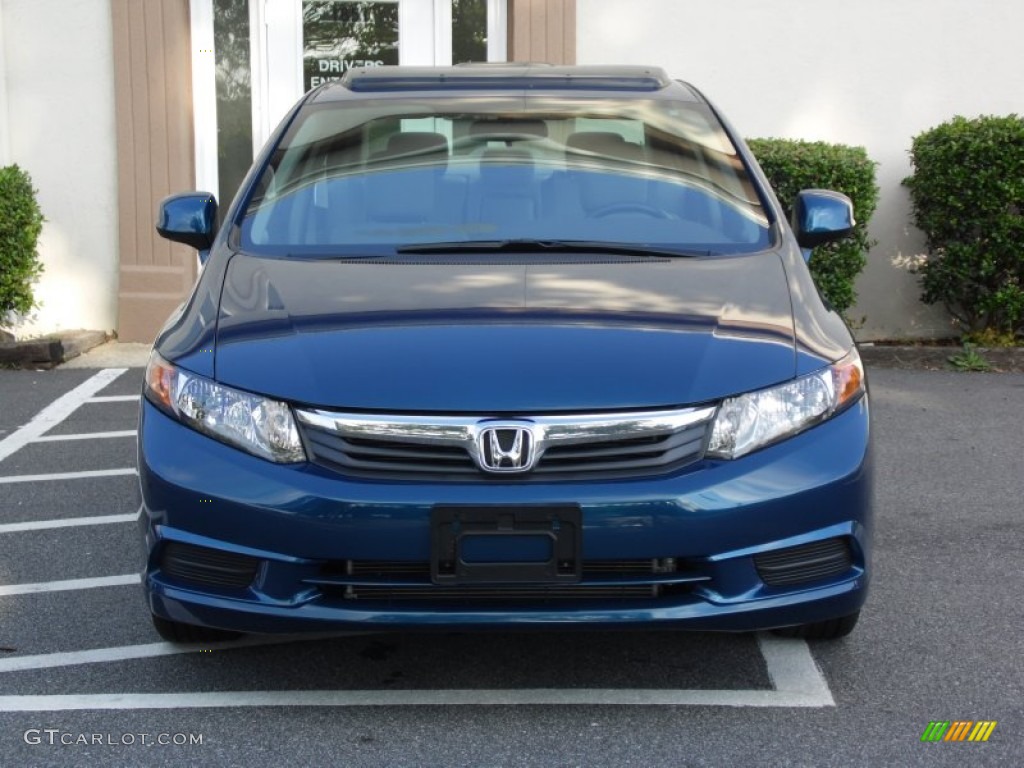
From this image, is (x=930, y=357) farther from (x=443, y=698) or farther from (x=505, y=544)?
(x=505, y=544)

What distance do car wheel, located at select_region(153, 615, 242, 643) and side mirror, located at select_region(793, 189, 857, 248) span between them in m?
2.23

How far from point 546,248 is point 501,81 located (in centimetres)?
111

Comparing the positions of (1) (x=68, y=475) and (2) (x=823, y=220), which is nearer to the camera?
(2) (x=823, y=220)

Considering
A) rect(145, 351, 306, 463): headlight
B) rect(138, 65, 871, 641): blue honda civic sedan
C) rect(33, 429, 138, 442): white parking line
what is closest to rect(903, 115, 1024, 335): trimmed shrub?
rect(33, 429, 138, 442): white parking line

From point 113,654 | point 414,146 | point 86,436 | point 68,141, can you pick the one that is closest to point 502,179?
point 414,146

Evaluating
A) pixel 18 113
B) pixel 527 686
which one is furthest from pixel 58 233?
pixel 527 686

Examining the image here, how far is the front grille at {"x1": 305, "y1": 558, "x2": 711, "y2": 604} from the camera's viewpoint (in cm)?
335

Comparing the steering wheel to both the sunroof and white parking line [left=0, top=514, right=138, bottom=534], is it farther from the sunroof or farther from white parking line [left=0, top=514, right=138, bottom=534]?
white parking line [left=0, top=514, right=138, bottom=534]

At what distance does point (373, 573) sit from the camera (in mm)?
3379

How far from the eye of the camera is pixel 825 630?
4.06 m

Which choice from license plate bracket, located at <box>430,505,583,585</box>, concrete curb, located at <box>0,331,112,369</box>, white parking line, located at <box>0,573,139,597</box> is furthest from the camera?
concrete curb, located at <box>0,331,112,369</box>

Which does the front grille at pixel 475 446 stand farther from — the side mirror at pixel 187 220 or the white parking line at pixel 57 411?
the white parking line at pixel 57 411

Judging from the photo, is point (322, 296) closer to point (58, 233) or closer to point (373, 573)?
point (373, 573)

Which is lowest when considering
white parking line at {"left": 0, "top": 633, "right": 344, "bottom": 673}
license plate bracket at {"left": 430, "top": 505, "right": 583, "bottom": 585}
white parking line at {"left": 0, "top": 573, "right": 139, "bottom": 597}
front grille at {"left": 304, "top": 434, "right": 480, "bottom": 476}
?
white parking line at {"left": 0, "top": 573, "right": 139, "bottom": 597}
